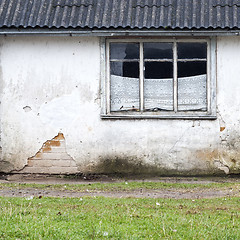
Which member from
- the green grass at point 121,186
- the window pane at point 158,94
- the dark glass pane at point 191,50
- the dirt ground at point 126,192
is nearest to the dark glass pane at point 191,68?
the dark glass pane at point 191,50

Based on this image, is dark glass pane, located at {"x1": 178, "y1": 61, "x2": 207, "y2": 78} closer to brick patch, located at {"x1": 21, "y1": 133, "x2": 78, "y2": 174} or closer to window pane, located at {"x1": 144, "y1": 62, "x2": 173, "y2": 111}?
window pane, located at {"x1": 144, "y1": 62, "x2": 173, "y2": 111}

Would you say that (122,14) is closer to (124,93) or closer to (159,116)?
(124,93)

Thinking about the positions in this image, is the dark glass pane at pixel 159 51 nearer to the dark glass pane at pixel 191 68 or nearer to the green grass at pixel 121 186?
the dark glass pane at pixel 191 68

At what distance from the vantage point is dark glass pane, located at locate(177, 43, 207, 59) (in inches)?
523

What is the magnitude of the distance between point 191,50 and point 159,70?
781 millimetres

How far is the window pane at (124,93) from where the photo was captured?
13375mm

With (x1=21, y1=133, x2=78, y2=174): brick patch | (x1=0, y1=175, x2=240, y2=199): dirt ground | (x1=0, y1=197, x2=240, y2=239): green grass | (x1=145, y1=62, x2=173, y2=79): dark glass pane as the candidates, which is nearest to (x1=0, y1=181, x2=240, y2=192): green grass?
(x1=0, y1=175, x2=240, y2=199): dirt ground

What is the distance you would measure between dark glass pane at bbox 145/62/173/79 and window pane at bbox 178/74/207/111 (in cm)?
28

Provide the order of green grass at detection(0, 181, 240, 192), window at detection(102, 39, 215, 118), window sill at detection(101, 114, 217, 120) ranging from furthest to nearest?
window at detection(102, 39, 215, 118)
window sill at detection(101, 114, 217, 120)
green grass at detection(0, 181, 240, 192)

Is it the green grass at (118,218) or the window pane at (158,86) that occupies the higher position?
the window pane at (158,86)

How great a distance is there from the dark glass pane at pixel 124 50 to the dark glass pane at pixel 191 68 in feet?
3.13

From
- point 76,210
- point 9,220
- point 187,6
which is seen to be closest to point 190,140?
point 187,6

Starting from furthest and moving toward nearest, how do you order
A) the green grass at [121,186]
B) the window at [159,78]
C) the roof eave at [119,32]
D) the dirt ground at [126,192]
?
1. the window at [159,78]
2. the roof eave at [119,32]
3. the green grass at [121,186]
4. the dirt ground at [126,192]

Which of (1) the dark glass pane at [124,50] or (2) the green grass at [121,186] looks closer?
(2) the green grass at [121,186]
